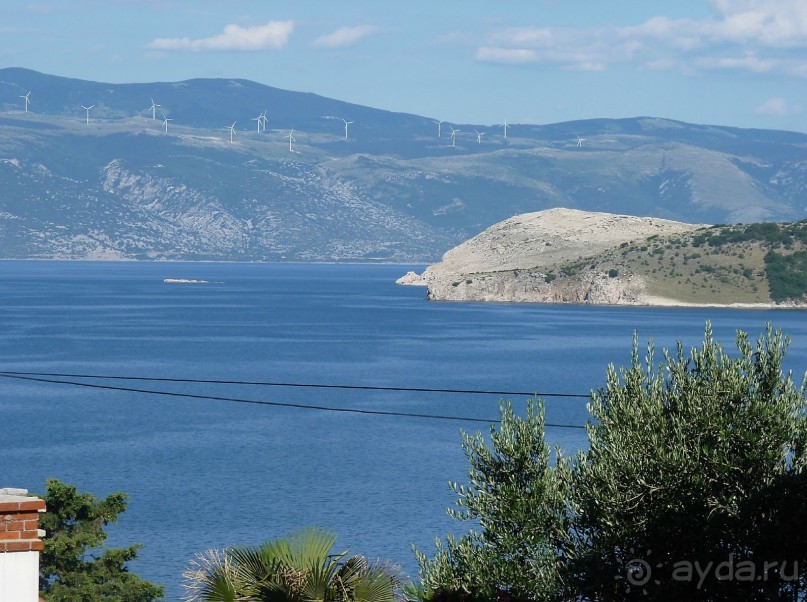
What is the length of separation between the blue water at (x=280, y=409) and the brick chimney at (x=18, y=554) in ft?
87.7

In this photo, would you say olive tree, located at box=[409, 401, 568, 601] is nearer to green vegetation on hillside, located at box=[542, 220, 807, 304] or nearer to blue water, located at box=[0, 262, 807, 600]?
blue water, located at box=[0, 262, 807, 600]

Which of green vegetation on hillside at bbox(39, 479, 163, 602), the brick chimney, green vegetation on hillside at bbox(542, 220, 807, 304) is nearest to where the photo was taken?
the brick chimney

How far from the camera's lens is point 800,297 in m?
170

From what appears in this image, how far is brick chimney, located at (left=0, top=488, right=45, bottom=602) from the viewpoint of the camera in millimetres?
10055

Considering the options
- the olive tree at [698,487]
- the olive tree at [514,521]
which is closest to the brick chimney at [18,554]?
the olive tree at [514,521]

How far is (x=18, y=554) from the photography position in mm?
10086

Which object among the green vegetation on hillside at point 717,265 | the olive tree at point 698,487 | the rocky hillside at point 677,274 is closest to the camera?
the olive tree at point 698,487

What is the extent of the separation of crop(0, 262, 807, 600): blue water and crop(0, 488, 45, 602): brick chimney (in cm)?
2673

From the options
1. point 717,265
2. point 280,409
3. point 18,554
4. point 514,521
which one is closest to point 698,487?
point 514,521

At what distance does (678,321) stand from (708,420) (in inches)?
5101

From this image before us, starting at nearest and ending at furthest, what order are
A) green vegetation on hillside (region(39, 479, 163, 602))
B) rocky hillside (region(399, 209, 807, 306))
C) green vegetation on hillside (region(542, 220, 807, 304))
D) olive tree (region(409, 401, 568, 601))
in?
olive tree (region(409, 401, 568, 601)) → green vegetation on hillside (region(39, 479, 163, 602)) → green vegetation on hillside (region(542, 220, 807, 304)) → rocky hillside (region(399, 209, 807, 306))

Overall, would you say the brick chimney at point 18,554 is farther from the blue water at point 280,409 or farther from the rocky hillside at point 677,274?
the rocky hillside at point 677,274

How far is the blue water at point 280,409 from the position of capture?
47.2 metres

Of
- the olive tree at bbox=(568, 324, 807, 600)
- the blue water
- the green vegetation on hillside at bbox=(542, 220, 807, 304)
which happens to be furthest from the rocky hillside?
the olive tree at bbox=(568, 324, 807, 600)
